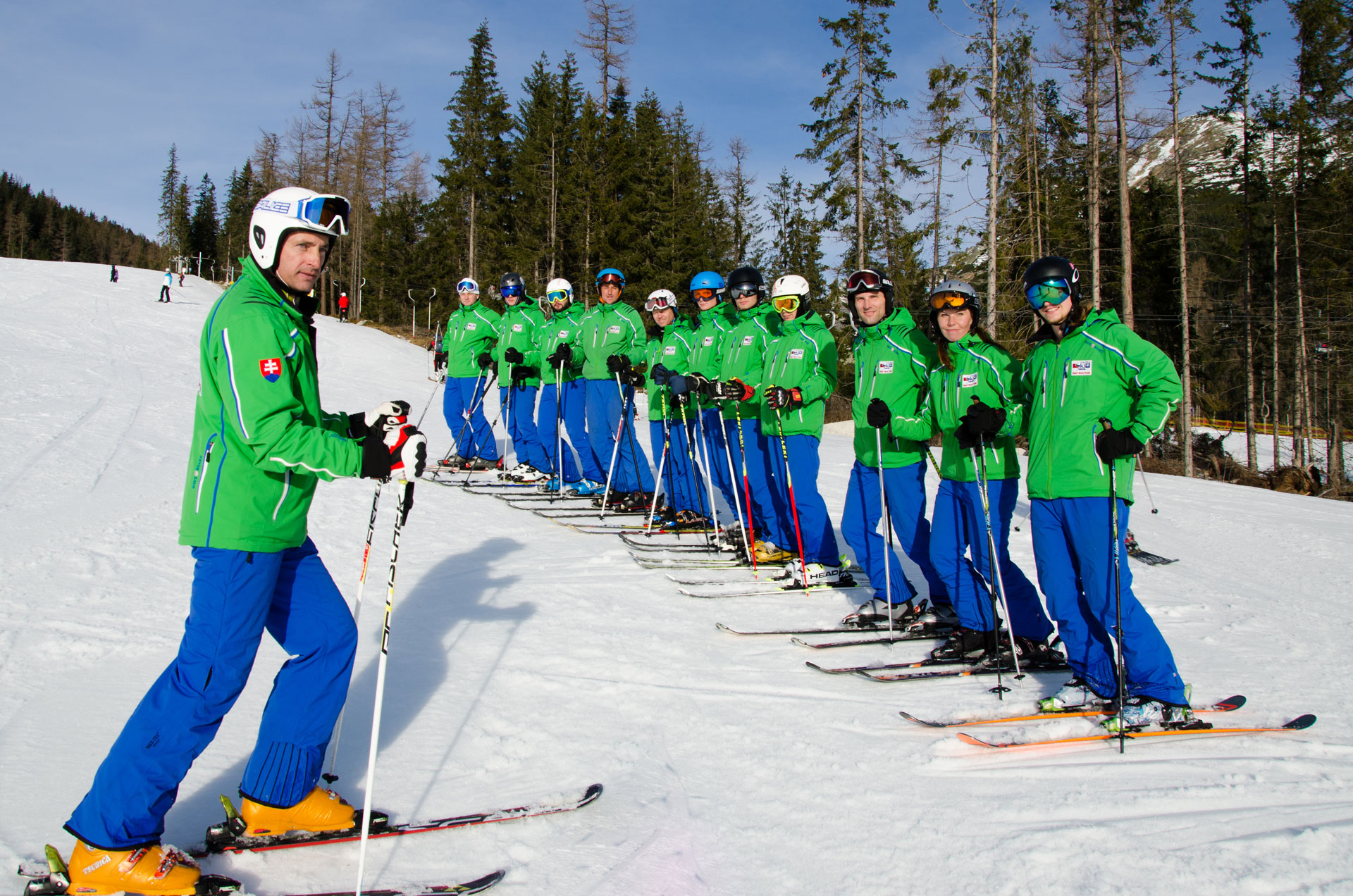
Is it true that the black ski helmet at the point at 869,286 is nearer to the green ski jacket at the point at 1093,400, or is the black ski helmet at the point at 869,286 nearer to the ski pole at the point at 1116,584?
the green ski jacket at the point at 1093,400

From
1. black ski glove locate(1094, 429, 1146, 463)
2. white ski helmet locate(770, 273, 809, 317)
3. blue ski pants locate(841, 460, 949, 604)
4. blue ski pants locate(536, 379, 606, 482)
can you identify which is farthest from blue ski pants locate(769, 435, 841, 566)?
blue ski pants locate(536, 379, 606, 482)

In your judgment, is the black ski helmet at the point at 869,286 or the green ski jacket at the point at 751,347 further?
the green ski jacket at the point at 751,347

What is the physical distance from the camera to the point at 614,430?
9.47m

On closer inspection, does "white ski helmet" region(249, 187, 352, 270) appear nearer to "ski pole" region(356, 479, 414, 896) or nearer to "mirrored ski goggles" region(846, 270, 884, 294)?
"ski pole" region(356, 479, 414, 896)

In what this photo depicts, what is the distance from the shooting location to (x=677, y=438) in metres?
9.25

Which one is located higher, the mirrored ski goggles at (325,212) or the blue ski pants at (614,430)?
the mirrored ski goggles at (325,212)

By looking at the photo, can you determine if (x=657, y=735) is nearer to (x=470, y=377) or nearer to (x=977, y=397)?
(x=977, y=397)

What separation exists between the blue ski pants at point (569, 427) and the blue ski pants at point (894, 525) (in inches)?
177

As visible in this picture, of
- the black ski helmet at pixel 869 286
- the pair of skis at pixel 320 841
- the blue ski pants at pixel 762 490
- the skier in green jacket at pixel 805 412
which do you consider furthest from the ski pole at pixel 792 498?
the pair of skis at pixel 320 841

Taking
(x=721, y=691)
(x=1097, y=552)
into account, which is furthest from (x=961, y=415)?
(x=721, y=691)

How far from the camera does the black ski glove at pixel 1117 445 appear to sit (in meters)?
3.74

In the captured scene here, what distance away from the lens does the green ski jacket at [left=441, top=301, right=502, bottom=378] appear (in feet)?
35.4

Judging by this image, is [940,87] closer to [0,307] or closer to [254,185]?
[0,307]

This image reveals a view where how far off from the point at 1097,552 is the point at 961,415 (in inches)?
50.3
